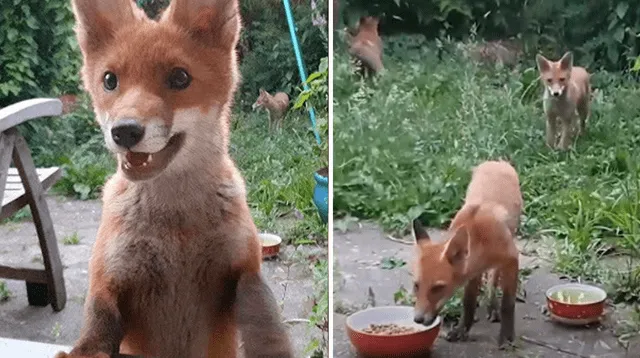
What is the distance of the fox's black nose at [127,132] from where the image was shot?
87.0 inches

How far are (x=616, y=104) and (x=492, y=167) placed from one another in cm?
38

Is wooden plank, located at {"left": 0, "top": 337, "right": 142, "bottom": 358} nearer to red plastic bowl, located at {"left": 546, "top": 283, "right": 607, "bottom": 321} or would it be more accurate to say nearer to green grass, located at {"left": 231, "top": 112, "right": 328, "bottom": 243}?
green grass, located at {"left": 231, "top": 112, "right": 328, "bottom": 243}

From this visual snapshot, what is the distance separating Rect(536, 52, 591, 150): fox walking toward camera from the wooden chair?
138cm

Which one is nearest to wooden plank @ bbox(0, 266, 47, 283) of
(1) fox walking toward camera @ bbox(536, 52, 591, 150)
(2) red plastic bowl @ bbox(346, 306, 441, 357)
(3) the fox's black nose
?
(3) the fox's black nose

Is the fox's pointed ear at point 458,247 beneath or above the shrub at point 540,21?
beneath

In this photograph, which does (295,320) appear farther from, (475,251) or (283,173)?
(475,251)

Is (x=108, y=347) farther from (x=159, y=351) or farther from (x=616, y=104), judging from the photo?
(x=616, y=104)

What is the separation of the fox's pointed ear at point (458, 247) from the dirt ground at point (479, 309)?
6 cm

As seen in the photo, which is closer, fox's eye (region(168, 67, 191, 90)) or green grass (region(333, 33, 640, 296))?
fox's eye (region(168, 67, 191, 90))

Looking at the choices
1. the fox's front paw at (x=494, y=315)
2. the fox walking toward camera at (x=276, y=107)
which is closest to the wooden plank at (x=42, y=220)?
the fox walking toward camera at (x=276, y=107)

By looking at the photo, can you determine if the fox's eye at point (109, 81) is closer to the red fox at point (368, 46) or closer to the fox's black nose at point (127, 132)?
the fox's black nose at point (127, 132)

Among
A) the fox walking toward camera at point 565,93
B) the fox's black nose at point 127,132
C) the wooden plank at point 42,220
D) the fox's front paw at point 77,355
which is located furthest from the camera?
the wooden plank at point 42,220

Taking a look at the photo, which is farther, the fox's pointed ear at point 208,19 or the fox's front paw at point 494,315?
the fox's front paw at point 494,315

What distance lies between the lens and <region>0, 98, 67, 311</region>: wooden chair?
8.31ft
